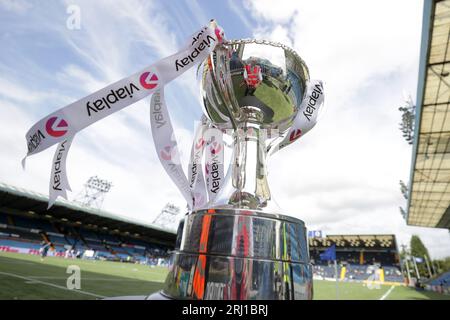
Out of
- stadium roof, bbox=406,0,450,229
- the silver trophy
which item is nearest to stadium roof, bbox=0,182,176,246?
stadium roof, bbox=406,0,450,229

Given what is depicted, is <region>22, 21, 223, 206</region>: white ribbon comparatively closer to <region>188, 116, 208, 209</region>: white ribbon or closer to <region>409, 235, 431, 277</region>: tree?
<region>188, 116, 208, 209</region>: white ribbon

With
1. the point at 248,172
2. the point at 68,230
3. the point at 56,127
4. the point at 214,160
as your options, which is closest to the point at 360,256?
the point at 68,230

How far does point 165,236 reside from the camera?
4156cm

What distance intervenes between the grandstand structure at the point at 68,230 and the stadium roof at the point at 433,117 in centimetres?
2649

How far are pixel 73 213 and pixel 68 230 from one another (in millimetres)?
6951

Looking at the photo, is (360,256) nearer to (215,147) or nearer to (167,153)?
(215,147)

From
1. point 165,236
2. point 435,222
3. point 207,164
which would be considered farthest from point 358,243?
point 207,164

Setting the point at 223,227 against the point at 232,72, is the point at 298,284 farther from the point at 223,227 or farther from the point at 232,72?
the point at 232,72

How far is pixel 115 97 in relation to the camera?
2.67 feet

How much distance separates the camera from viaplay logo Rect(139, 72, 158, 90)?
833 mm

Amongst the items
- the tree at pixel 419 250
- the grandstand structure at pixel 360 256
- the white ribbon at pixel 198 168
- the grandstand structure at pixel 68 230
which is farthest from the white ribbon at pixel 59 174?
the tree at pixel 419 250

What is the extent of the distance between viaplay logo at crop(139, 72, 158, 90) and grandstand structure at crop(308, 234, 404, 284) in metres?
43.2

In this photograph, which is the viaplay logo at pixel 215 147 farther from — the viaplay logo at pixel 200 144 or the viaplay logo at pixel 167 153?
the viaplay logo at pixel 167 153
